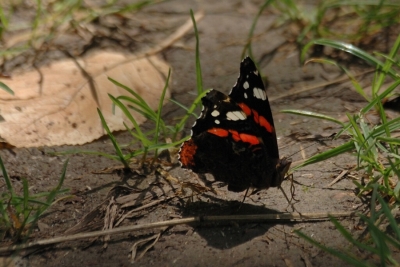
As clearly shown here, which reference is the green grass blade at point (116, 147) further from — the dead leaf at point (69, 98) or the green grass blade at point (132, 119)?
the dead leaf at point (69, 98)

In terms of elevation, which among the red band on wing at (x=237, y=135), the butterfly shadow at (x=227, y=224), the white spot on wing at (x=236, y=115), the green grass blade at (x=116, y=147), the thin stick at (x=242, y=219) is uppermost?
the white spot on wing at (x=236, y=115)

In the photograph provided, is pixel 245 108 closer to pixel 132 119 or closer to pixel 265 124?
pixel 265 124

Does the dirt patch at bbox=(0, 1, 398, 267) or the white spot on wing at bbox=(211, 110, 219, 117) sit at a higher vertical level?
the white spot on wing at bbox=(211, 110, 219, 117)

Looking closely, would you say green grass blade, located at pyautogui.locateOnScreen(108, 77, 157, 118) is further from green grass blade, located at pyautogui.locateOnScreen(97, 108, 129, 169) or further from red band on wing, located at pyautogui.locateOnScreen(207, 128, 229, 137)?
red band on wing, located at pyautogui.locateOnScreen(207, 128, 229, 137)

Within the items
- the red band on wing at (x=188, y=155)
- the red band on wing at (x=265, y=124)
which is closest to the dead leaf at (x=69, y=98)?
the red band on wing at (x=188, y=155)

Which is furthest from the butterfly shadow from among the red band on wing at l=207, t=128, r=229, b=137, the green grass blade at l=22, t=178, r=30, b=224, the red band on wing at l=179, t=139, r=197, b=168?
the green grass blade at l=22, t=178, r=30, b=224

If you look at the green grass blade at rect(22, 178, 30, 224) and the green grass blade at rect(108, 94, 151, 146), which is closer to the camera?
the green grass blade at rect(22, 178, 30, 224)

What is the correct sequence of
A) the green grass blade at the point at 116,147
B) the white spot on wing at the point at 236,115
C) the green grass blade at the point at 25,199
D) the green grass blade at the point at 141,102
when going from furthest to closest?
the green grass blade at the point at 141,102
the green grass blade at the point at 116,147
the white spot on wing at the point at 236,115
the green grass blade at the point at 25,199

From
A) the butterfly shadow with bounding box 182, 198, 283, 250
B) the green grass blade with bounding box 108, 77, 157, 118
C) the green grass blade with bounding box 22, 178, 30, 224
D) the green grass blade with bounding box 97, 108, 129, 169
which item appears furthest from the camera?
the green grass blade with bounding box 108, 77, 157, 118

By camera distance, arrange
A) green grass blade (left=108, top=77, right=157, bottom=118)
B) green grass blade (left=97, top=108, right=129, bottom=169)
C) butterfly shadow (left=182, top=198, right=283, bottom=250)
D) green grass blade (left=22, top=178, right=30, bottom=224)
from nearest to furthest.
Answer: green grass blade (left=22, top=178, right=30, bottom=224) < butterfly shadow (left=182, top=198, right=283, bottom=250) < green grass blade (left=97, top=108, right=129, bottom=169) < green grass blade (left=108, top=77, right=157, bottom=118)
